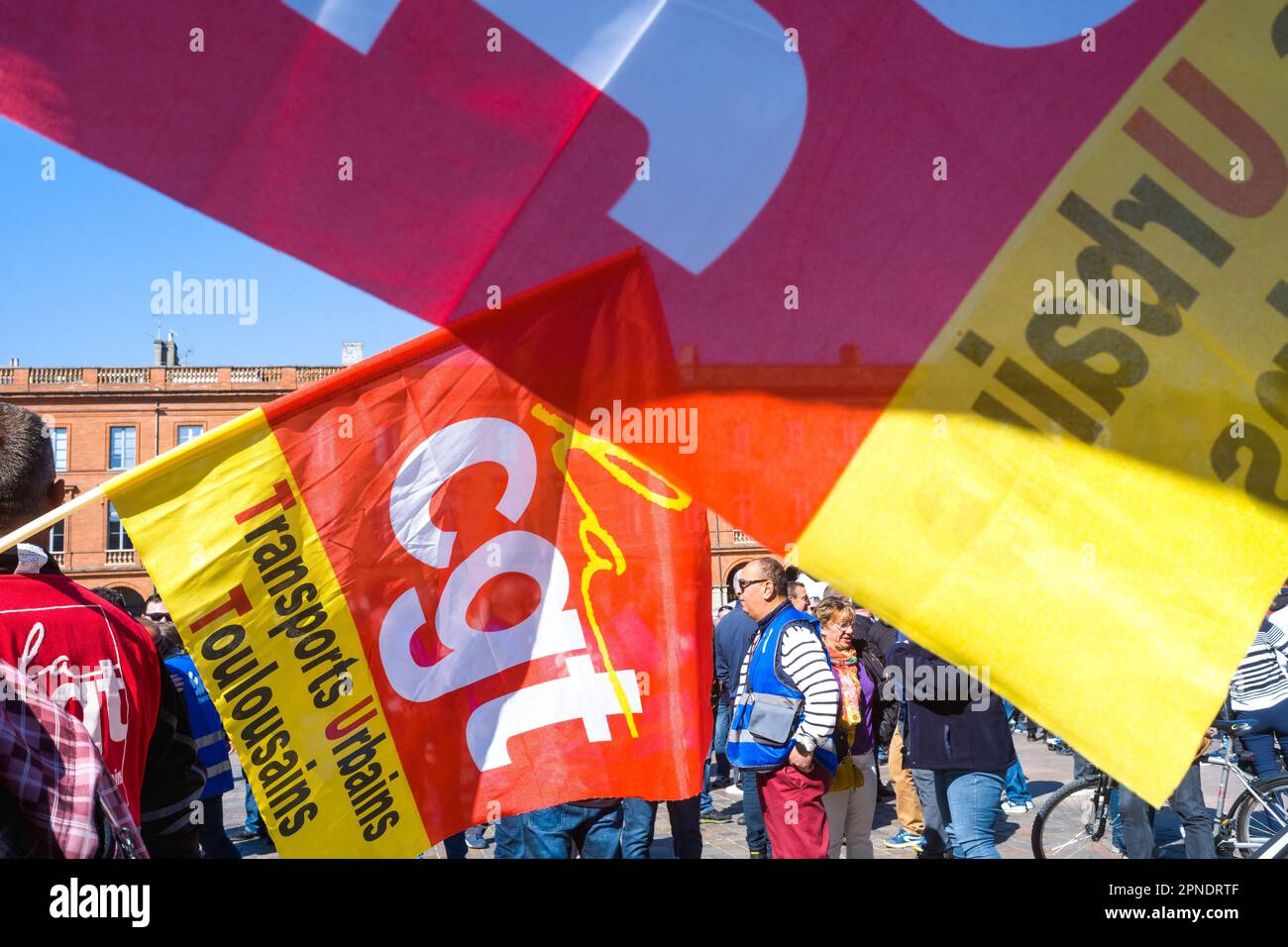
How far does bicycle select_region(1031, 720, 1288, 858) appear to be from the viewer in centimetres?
630

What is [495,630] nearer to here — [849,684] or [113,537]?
[849,684]

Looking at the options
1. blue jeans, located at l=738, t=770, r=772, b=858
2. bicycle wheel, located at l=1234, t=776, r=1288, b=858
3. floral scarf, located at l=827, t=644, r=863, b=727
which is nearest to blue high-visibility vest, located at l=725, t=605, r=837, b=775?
floral scarf, located at l=827, t=644, r=863, b=727

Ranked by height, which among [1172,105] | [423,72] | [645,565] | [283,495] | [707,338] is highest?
[423,72]

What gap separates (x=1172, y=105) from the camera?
2.20m

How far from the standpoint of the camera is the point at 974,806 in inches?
225

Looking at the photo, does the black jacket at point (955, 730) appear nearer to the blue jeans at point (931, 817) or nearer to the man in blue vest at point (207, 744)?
the blue jeans at point (931, 817)

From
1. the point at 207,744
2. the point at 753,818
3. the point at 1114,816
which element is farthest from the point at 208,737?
the point at 1114,816

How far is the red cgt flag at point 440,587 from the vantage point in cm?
269

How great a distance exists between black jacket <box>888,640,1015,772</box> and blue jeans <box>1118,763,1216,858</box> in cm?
70

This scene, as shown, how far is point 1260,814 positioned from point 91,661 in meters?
6.33

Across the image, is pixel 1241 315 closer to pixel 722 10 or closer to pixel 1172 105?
pixel 1172 105
